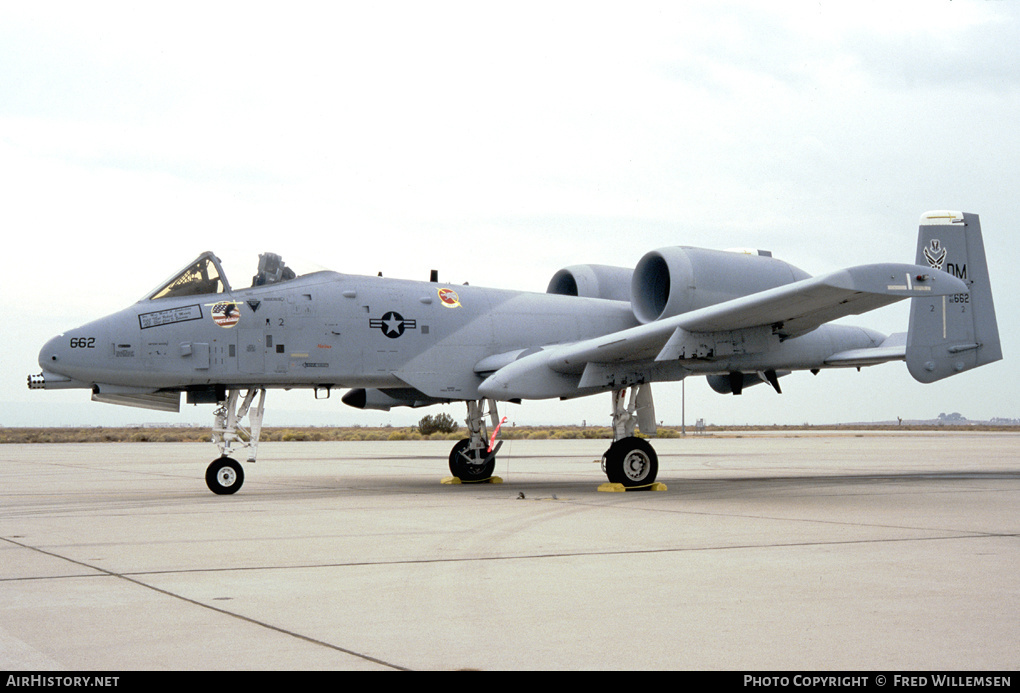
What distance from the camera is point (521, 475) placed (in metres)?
16.9

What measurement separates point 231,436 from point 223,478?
563mm

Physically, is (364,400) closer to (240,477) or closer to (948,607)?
(240,477)

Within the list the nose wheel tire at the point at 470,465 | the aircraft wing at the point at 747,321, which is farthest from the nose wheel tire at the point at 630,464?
the nose wheel tire at the point at 470,465

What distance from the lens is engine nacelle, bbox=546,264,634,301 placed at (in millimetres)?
15945

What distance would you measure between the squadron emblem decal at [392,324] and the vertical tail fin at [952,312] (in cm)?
757

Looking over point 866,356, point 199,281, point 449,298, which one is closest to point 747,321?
point 866,356

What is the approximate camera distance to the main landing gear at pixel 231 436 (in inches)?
471

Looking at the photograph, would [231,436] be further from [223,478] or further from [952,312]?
[952,312]

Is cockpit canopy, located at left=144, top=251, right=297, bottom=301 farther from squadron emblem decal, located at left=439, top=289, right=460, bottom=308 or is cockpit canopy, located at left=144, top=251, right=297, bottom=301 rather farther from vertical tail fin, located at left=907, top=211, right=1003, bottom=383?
vertical tail fin, located at left=907, top=211, right=1003, bottom=383

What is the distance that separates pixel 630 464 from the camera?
1260cm

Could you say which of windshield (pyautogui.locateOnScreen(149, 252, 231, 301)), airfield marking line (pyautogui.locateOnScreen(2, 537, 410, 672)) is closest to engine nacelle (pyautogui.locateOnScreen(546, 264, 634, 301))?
windshield (pyautogui.locateOnScreen(149, 252, 231, 301))
